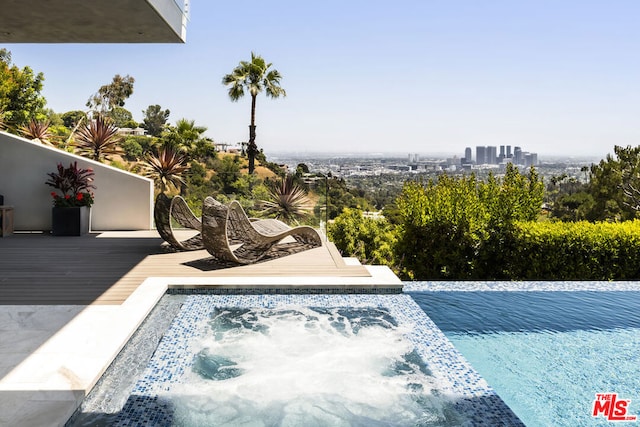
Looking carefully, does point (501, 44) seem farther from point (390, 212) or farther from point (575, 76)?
point (390, 212)

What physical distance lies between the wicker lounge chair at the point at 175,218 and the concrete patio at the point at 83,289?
193 mm

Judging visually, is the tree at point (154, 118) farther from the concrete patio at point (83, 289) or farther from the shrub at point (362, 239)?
the shrub at point (362, 239)

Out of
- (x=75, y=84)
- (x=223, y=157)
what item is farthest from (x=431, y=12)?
(x=75, y=84)

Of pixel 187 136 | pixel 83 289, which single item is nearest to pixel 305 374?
pixel 83 289

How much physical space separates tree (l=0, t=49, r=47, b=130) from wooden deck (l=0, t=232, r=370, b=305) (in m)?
30.4

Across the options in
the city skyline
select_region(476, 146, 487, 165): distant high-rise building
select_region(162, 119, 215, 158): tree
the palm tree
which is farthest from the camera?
select_region(476, 146, 487, 165): distant high-rise building

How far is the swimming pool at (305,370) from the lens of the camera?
3.65 metres

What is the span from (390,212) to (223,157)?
3635 cm

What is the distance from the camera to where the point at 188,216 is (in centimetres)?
857

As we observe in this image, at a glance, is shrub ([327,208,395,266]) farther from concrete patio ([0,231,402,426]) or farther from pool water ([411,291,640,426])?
A: pool water ([411,291,640,426])

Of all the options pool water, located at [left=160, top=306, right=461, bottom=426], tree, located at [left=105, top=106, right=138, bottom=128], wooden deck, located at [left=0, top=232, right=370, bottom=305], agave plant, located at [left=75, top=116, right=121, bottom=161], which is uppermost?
tree, located at [left=105, top=106, right=138, bottom=128]

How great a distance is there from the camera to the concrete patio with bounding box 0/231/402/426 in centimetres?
345

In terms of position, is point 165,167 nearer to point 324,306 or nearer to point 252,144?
point 324,306

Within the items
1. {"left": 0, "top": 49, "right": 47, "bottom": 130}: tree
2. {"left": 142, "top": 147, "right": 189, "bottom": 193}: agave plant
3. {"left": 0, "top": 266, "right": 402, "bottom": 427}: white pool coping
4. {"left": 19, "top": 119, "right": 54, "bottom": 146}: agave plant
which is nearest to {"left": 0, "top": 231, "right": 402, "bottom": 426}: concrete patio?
{"left": 0, "top": 266, "right": 402, "bottom": 427}: white pool coping
